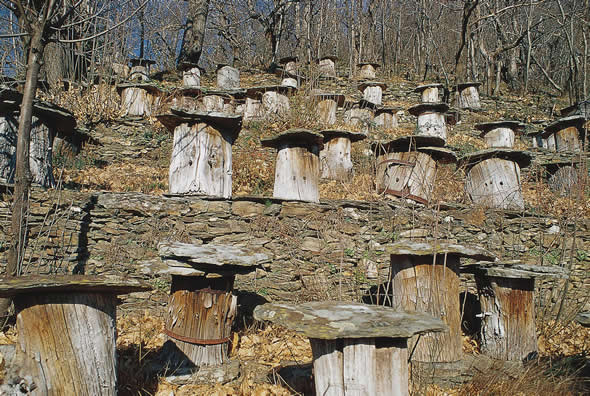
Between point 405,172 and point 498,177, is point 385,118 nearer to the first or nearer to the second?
point 405,172

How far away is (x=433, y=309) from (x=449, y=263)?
46 centimetres

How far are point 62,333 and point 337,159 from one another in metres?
6.06

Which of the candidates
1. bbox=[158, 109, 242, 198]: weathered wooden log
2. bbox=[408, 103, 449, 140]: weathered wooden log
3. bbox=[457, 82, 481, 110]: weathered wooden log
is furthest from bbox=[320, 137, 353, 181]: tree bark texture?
bbox=[457, 82, 481, 110]: weathered wooden log

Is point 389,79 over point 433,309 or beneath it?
over

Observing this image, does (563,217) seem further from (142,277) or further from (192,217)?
(142,277)

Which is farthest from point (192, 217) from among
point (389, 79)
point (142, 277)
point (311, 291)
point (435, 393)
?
point (389, 79)

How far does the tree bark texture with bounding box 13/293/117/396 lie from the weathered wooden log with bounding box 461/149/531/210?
5.29 meters

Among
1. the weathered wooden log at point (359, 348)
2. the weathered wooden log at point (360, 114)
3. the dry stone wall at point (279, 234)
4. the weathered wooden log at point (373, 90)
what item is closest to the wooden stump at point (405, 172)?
the dry stone wall at point (279, 234)

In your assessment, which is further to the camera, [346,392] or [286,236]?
[286,236]

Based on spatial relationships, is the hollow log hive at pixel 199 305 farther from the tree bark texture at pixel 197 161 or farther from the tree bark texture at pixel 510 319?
the tree bark texture at pixel 510 319

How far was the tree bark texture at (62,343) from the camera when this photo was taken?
205 centimetres

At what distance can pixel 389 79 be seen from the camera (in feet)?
56.2

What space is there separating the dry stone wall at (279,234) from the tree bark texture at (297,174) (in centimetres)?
31

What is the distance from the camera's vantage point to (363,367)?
2.09 meters
